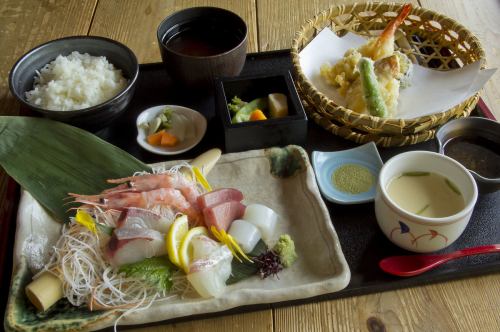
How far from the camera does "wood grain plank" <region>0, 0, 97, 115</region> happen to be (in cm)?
207

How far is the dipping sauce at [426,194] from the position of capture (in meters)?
1.20

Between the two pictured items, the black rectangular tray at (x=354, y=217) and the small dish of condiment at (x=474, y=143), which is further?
the small dish of condiment at (x=474, y=143)

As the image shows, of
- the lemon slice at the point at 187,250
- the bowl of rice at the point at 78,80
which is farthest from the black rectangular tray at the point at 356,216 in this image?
the lemon slice at the point at 187,250

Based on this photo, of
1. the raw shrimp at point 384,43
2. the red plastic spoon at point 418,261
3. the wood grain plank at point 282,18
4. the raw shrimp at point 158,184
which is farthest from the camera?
the wood grain plank at point 282,18

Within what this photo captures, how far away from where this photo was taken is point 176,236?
3.76 feet

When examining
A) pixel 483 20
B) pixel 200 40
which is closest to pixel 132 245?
pixel 200 40

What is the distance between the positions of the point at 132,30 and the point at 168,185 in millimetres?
1120

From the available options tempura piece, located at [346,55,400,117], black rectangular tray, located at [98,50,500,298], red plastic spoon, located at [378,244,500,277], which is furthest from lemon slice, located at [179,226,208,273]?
tempura piece, located at [346,55,400,117]

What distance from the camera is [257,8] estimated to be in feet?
7.31

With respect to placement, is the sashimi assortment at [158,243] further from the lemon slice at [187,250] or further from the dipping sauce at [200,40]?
the dipping sauce at [200,40]

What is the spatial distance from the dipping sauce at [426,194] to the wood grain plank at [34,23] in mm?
1595

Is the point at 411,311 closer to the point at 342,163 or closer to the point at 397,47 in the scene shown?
the point at 342,163

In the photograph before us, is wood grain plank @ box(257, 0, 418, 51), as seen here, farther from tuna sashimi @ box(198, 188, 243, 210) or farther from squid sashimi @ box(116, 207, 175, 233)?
squid sashimi @ box(116, 207, 175, 233)

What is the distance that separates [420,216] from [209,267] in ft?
1.69
